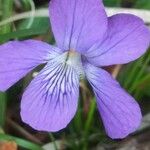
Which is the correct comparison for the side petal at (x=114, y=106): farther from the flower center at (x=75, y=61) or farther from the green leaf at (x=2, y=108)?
the green leaf at (x=2, y=108)

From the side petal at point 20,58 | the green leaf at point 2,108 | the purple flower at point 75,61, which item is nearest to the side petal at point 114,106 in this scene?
the purple flower at point 75,61

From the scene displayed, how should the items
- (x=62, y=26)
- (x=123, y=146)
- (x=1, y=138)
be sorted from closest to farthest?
(x=62, y=26), (x=1, y=138), (x=123, y=146)

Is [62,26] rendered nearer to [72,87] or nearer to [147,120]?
[72,87]

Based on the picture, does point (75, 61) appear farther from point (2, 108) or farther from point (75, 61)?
point (2, 108)

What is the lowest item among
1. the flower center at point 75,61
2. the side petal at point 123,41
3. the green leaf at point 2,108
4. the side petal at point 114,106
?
the green leaf at point 2,108

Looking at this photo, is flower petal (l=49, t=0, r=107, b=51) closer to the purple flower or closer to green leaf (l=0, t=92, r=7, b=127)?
the purple flower

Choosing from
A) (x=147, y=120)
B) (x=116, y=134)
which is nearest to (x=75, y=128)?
(x=147, y=120)
